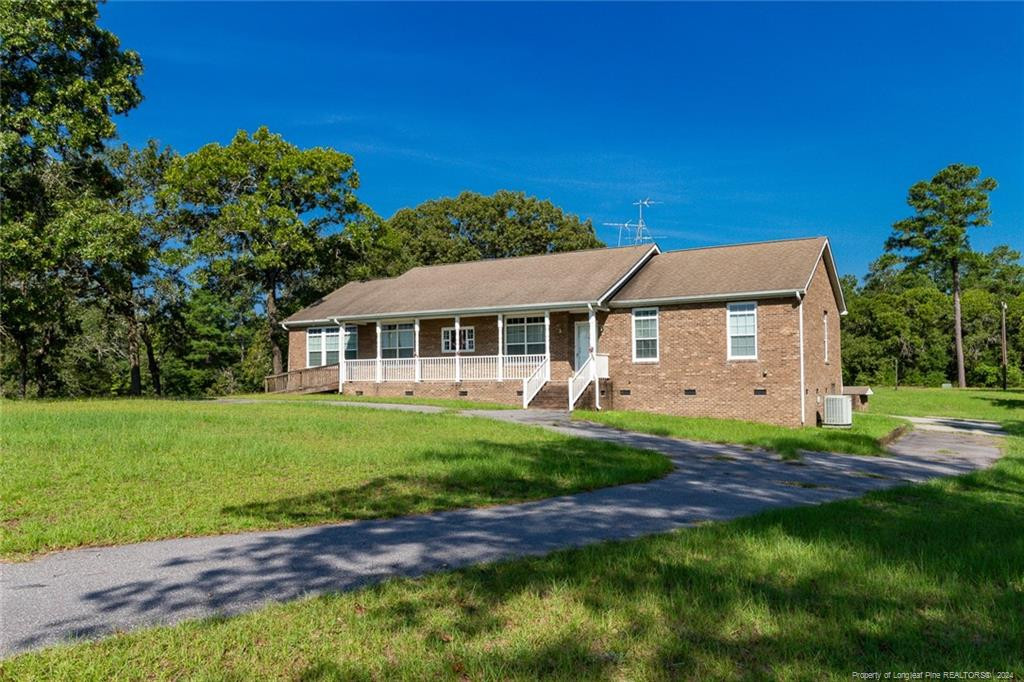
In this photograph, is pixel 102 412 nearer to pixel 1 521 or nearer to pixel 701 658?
pixel 1 521

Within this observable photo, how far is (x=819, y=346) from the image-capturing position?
76.9 ft

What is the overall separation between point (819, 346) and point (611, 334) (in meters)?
6.54

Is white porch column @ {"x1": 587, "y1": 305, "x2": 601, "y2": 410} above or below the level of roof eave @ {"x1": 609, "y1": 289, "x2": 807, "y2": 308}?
below

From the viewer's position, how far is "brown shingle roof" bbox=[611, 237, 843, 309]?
21833 mm

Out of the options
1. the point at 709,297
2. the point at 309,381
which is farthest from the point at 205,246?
Result: the point at 709,297

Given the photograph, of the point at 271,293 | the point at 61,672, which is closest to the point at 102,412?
the point at 61,672

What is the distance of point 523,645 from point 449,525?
328cm

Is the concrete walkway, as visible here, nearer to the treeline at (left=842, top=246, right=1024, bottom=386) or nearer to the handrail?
the handrail

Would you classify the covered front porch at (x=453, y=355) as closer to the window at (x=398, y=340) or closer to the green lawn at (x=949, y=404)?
the window at (x=398, y=340)

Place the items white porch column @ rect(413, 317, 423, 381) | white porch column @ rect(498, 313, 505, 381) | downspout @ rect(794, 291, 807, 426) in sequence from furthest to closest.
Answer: white porch column @ rect(413, 317, 423, 381)
white porch column @ rect(498, 313, 505, 381)
downspout @ rect(794, 291, 807, 426)

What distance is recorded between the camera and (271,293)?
1437 inches

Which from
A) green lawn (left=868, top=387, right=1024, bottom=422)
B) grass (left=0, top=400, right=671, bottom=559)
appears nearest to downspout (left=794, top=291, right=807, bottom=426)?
green lawn (left=868, top=387, right=1024, bottom=422)

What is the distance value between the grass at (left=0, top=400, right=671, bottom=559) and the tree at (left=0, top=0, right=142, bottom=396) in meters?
7.03

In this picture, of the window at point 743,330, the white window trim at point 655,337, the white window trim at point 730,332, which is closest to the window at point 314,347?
the white window trim at point 655,337
